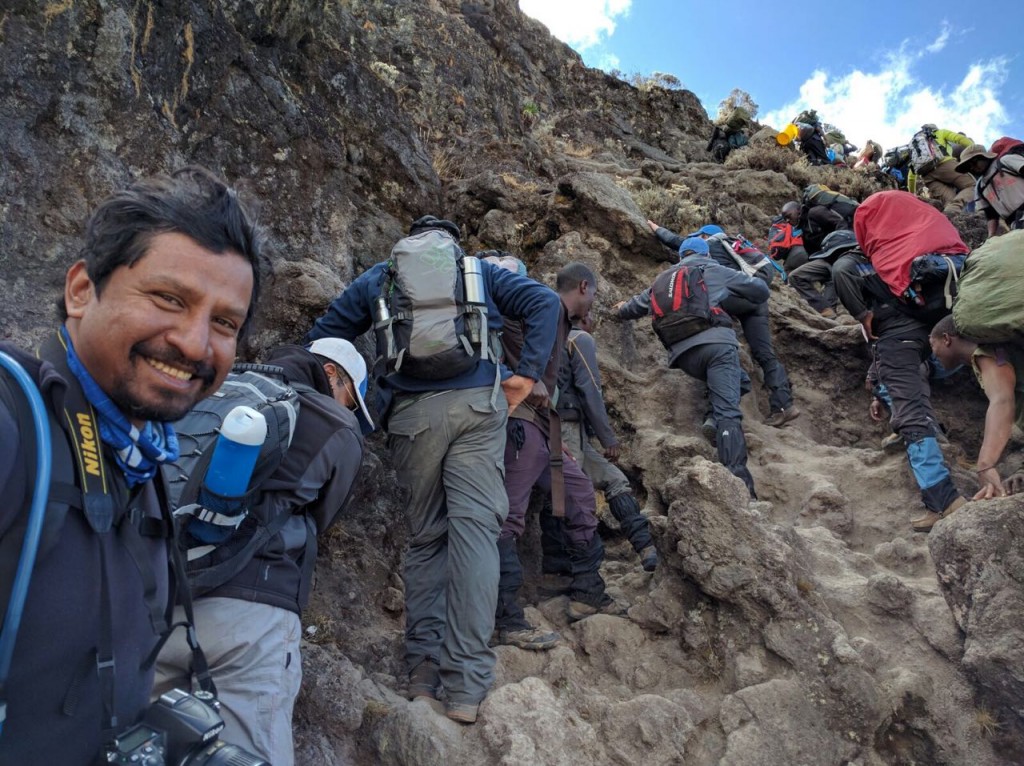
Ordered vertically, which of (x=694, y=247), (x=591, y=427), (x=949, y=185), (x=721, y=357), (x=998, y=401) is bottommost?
(x=591, y=427)

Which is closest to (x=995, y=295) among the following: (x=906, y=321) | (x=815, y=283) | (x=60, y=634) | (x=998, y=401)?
(x=998, y=401)

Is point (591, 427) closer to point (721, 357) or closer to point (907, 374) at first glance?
point (721, 357)

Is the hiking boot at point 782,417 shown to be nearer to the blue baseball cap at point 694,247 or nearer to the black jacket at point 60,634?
the blue baseball cap at point 694,247

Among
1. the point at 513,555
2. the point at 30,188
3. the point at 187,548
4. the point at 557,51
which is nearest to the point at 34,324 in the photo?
the point at 30,188

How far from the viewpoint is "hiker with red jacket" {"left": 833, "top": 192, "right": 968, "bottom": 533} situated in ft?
19.2

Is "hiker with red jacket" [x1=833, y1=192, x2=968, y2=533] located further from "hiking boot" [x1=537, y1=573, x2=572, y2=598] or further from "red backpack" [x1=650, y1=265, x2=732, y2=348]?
"hiking boot" [x1=537, y1=573, x2=572, y2=598]

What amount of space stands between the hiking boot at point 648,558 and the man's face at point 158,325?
13.8ft

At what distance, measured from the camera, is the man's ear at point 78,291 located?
1.75 m

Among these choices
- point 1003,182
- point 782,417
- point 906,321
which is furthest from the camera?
point 782,417

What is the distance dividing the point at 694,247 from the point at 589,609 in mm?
4366

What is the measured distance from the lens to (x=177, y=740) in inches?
66.6

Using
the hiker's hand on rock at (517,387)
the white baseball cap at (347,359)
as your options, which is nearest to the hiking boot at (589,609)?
the hiker's hand on rock at (517,387)

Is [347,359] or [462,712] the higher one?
[347,359]

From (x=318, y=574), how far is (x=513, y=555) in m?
1.23
